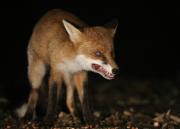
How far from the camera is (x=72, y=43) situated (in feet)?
21.8

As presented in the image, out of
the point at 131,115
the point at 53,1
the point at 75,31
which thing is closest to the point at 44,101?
the point at 131,115

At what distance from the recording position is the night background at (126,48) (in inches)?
425

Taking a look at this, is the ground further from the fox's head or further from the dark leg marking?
the fox's head

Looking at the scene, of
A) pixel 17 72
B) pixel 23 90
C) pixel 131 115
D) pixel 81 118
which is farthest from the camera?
pixel 17 72

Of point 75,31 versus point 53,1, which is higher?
point 53,1

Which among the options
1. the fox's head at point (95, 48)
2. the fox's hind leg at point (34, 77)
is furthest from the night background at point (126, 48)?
the fox's head at point (95, 48)

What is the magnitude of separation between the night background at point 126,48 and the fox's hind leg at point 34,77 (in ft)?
4.60

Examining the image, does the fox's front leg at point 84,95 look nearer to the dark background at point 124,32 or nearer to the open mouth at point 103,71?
the open mouth at point 103,71

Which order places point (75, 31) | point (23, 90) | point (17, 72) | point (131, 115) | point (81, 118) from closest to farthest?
point (75, 31)
point (81, 118)
point (131, 115)
point (23, 90)
point (17, 72)

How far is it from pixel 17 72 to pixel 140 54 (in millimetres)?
3771

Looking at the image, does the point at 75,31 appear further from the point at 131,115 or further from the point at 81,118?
the point at 131,115

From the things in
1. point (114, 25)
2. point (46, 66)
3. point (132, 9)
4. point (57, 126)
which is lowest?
point (57, 126)

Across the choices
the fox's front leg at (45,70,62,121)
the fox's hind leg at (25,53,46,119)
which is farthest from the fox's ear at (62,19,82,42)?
the fox's hind leg at (25,53,46,119)

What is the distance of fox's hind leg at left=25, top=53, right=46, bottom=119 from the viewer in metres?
7.34
